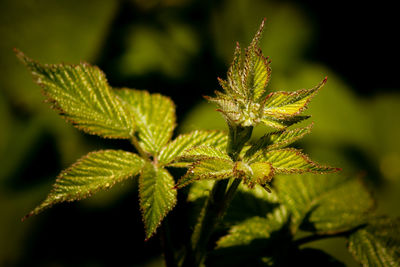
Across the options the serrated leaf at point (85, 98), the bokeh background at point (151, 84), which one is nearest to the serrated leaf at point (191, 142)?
the serrated leaf at point (85, 98)

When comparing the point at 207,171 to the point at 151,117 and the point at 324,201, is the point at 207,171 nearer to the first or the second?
the point at 151,117

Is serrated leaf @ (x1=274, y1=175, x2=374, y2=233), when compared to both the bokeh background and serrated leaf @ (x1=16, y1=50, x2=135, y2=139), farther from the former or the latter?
the bokeh background

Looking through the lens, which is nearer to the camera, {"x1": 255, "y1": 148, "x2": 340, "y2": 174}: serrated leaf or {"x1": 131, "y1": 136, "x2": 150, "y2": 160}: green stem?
{"x1": 255, "y1": 148, "x2": 340, "y2": 174}: serrated leaf

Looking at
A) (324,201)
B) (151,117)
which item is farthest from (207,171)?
(324,201)

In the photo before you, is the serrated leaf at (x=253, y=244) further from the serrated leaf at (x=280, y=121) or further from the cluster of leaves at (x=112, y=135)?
the serrated leaf at (x=280, y=121)

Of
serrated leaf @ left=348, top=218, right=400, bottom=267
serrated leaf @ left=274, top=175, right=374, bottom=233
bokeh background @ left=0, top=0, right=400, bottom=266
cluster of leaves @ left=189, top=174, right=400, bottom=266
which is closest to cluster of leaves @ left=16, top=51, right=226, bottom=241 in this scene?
cluster of leaves @ left=189, top=174, right=400, bottom=266

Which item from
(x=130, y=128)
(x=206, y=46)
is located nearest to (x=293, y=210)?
(x=130, y=128)

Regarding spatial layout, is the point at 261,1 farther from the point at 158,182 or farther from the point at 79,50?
the point at 158,182
